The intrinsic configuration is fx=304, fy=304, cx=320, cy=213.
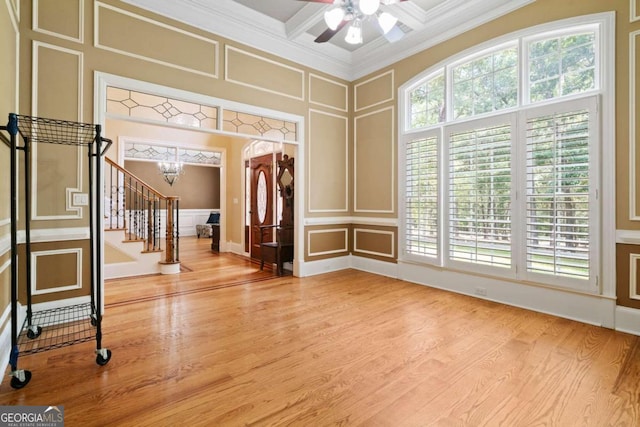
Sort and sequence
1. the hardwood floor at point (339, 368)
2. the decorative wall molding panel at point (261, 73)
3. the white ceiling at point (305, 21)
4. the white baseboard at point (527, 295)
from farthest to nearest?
1. the decorative wall molding panel at point (261, 73)
2. the white ceiling at point (305, 21)
3. the white baseboard at point (527, 295)
4. the hardwood floor at point (339, 368)

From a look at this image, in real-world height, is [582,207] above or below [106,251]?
above

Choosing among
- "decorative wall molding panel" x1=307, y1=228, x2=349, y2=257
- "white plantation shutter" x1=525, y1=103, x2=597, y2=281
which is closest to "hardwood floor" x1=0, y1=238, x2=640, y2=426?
"white plantation shutter" x1=525, y1=103, x2=597, y2=281

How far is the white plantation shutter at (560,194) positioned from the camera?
3.05 metres

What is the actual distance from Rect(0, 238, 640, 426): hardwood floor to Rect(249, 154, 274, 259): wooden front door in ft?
9.27

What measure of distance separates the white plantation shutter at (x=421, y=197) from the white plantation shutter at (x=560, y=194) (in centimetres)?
119

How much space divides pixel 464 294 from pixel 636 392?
2113mm

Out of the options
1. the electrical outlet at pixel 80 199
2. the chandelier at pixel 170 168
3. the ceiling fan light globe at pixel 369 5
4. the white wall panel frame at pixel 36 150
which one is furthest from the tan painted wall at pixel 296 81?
the chandelier at pixel 170 168

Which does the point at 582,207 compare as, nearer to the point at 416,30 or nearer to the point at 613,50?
the point at 613,50

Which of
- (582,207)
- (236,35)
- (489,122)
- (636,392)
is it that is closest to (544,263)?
(582,207)

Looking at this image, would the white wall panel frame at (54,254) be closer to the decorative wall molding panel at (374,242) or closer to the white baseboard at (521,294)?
the white baseboard at (521,294)

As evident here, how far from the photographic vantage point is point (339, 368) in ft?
7.38

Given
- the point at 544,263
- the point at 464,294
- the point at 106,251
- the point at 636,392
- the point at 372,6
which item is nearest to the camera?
the point at 636,392

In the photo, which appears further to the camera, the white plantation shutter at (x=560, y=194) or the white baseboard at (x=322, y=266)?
the white baseboard at (x=322, y=266)

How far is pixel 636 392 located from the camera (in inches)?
77.0
